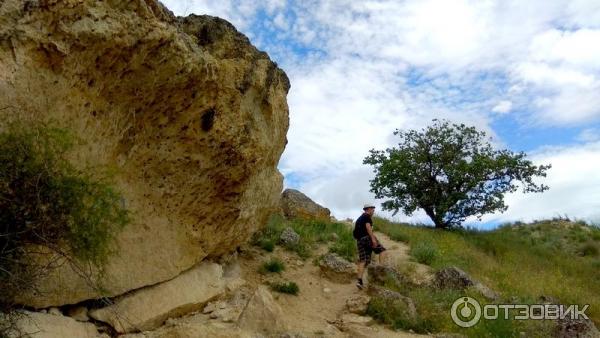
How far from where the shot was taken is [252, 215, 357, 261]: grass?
1175 centimetres

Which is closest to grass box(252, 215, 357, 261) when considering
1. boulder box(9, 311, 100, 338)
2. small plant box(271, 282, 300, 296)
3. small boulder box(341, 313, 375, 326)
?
small plant box(271, 282, 300, 296)

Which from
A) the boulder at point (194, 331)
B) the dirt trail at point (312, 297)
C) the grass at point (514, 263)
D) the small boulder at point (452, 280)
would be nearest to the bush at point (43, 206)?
the boulder at point (194, 331)

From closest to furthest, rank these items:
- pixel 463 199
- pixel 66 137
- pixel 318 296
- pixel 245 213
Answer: pixel 66 137 < pixel 245 213 < pixel 318 296 < pixel 463 199

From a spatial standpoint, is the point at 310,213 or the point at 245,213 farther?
the point at 310,213

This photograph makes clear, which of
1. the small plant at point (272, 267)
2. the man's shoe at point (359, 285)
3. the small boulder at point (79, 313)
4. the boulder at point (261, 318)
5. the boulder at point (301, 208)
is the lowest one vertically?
the small boulder at point (79, 313)

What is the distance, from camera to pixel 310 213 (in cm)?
1661

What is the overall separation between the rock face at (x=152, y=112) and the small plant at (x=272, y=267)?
1.29m

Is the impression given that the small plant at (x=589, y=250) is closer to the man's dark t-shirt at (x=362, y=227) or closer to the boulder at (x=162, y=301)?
the man's dark t-shirt at (x=362, y=227)

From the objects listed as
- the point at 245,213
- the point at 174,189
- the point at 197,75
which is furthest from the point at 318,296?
the point at 197,75

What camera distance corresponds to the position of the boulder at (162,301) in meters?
6.55

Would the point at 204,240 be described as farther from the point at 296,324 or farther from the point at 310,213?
the point at 310,213

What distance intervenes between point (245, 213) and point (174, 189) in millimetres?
1598

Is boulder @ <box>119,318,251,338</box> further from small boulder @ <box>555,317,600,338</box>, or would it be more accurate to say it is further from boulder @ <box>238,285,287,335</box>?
small boulder @ <box>555,317,600,338</box>

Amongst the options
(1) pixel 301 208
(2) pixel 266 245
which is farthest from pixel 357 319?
(1) pixel 301 208
